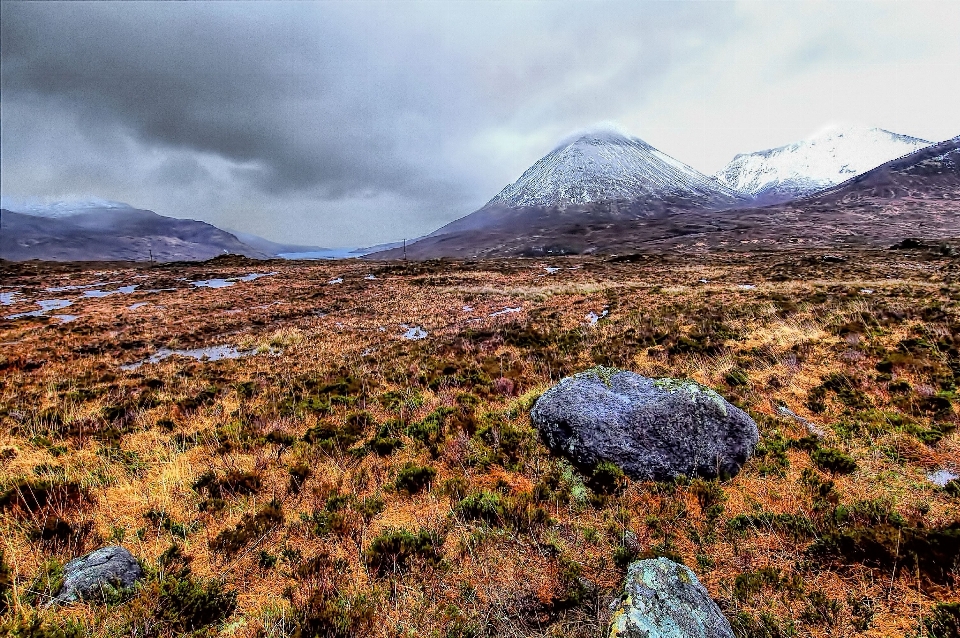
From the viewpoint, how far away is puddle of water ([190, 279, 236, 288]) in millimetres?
41928

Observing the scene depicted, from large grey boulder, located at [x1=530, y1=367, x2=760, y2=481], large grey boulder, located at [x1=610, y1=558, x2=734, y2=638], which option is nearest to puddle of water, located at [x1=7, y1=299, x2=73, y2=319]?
large grey boulder, located at [x1=530, y1=367, x2=760, y2=481]

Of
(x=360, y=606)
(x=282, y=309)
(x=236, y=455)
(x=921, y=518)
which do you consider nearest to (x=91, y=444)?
(x=236, y=455)

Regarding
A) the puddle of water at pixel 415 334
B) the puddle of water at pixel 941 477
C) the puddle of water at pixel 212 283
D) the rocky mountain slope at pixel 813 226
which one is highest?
the rocky mountain slope at pixel 813 226

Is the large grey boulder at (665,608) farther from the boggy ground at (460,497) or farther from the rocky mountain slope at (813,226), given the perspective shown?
the rocky mountain slope at (813,226)

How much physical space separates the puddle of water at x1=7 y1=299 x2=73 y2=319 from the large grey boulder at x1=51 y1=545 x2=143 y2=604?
107 feet

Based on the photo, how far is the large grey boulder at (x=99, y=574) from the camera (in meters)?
3.78

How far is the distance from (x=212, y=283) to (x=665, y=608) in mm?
54195

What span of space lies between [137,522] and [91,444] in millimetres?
3945

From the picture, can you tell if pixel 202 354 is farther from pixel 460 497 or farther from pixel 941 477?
pixel 941 477

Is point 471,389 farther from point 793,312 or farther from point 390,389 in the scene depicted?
point 793,312

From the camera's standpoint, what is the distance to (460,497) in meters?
5.73

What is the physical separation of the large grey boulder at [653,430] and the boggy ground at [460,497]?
1.00 feet

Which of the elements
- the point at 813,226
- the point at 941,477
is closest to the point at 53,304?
the point at 941,477

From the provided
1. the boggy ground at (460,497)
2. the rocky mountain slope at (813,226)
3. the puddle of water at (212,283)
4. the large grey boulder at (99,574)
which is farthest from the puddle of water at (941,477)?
the rocky mountain slope at (813,226)
